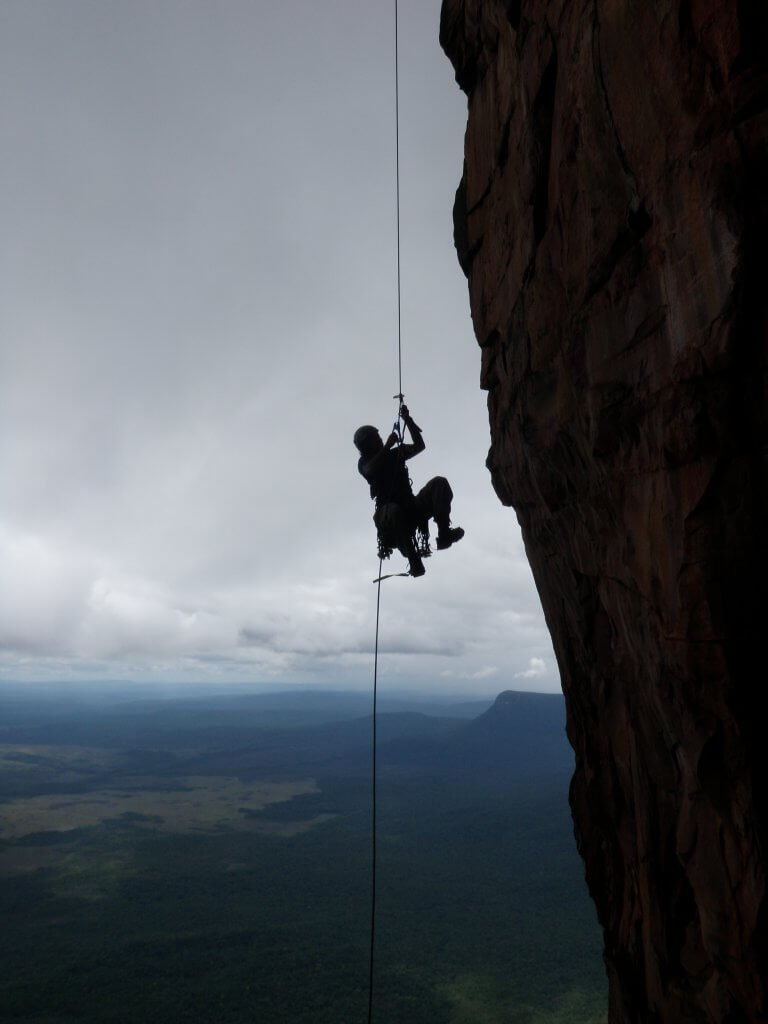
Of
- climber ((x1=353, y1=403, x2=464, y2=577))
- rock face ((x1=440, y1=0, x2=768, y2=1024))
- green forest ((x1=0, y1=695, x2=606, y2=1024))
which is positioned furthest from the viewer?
green forest ((x1=0, y1=695, x2=606, y2=1024))

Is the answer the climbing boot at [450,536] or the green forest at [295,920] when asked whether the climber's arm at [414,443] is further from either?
the green forest at [295,920]

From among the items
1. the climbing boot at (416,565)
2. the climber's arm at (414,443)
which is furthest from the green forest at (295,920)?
the climber's arm at (414,443)

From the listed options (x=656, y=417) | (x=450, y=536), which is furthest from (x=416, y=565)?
(x=656, y=417)

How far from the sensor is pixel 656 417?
4996 millimetres

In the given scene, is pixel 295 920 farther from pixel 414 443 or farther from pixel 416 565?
pixel 414 443

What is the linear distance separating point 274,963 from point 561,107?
3902 inches

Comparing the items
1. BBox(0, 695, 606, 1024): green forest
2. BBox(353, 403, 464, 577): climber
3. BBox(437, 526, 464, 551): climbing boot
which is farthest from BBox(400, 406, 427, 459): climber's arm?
BBox(0, 695, 606, 1024): green forest

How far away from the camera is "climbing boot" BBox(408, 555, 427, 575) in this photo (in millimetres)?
10117

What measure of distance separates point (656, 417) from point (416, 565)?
5.67 m

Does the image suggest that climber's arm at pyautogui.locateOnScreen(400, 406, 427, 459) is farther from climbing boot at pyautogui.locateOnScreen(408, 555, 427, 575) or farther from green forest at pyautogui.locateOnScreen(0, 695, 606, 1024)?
green forest at pyautogui.locateOnScreen(0, 695, 606, 1024)

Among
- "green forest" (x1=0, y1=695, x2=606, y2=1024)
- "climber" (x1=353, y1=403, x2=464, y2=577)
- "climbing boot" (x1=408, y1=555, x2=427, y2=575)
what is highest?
"climber" (x1=353, y1=403, x2=464, y2=577)

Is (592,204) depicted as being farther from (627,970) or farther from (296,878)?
(296,878)

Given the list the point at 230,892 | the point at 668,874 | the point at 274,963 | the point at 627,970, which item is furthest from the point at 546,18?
the point at 230,892

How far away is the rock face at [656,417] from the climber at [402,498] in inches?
100.0
